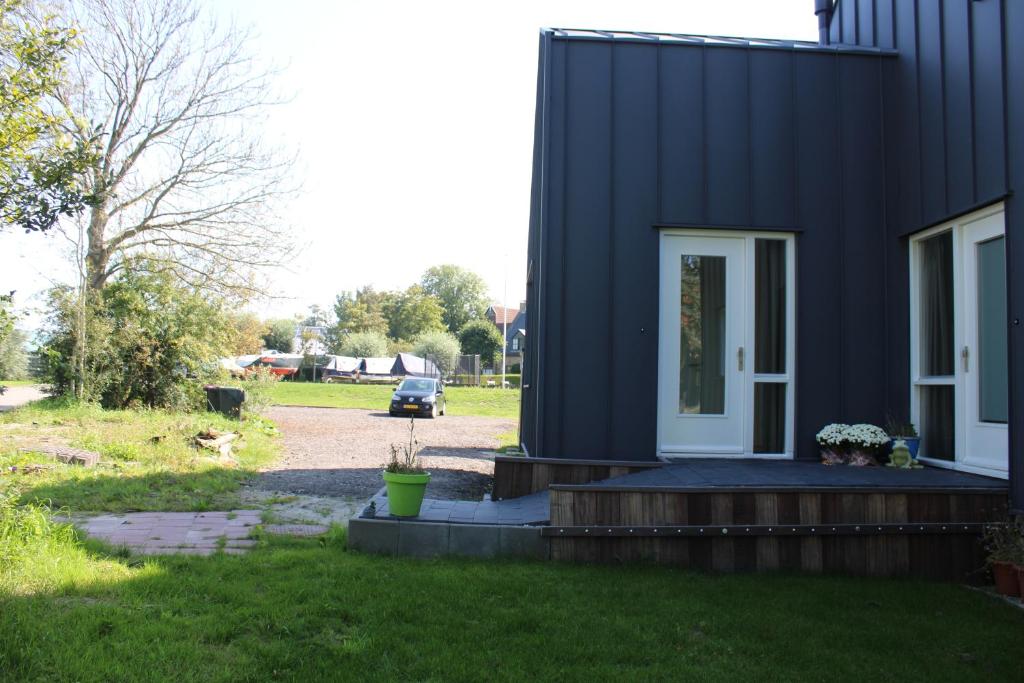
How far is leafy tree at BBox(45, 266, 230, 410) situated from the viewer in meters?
13.5

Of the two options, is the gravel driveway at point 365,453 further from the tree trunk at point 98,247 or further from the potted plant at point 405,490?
the tree trunk at point 98,247

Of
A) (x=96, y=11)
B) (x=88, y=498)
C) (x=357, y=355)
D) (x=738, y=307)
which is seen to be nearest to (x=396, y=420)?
(x=96, y=11)

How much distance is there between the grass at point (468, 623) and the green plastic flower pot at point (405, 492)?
43 centimetres

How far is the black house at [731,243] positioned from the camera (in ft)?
20.7

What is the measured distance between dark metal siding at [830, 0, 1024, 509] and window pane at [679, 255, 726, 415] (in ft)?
4.83

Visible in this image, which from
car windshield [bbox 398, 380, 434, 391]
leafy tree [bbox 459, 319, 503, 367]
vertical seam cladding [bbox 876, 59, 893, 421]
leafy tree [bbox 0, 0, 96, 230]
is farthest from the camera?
leafy tree [bbox 459, 319, 503, 367]

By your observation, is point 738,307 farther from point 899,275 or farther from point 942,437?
point 942,437

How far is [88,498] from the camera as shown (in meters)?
6.66

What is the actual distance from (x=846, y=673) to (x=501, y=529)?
7.37ft

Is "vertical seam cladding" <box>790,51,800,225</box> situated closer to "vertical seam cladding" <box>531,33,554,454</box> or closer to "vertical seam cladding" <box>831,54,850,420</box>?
"vertical seam cladding" <box>831,54,850,420</box>

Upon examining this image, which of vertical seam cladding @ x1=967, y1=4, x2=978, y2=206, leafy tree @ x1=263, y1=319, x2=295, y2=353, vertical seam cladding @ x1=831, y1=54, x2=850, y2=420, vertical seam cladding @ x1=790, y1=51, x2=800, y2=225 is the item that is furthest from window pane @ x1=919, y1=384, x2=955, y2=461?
leafy tree @ x1=263, y1=319, x2=295, y2=353

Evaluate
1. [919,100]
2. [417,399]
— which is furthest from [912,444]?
[417,399]

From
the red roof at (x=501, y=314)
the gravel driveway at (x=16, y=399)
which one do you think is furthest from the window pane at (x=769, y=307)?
the red roof at (x=501, y=314)

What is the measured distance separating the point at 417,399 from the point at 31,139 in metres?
17.9
